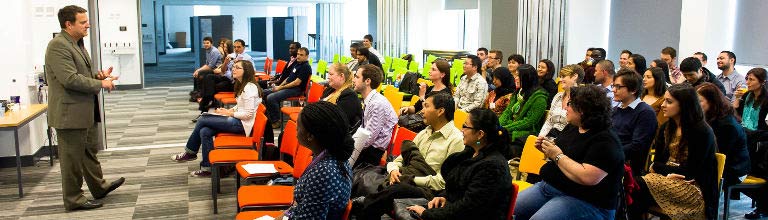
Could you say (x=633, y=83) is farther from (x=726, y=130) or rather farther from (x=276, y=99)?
(x=276, y=99)

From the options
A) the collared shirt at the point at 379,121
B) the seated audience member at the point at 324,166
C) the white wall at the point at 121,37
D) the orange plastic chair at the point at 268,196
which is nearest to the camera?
the seated audience member at the point at 324,166

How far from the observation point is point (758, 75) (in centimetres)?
545

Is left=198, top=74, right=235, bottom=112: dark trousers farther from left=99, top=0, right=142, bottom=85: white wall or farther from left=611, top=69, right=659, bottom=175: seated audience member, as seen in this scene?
left=611, top=69, right=659, bottom=175: seated audience member

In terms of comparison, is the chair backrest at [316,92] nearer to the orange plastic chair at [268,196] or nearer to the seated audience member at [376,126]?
the seated audience member at [376,126]

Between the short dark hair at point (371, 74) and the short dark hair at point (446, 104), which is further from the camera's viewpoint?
the short dark hair at point (371, 74)

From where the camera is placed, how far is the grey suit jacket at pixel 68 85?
4.66 metres

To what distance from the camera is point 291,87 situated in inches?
366

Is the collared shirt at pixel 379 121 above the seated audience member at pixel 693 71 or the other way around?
the other way around

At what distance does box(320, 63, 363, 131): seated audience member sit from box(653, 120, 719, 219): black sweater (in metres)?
2.31

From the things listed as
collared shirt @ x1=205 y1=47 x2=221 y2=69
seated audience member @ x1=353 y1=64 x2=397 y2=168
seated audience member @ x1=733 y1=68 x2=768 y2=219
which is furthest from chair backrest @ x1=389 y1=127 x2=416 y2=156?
collared shirt @ x1=205 y1=47 x2=221 y2=69

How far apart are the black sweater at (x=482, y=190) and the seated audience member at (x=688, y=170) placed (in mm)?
1272

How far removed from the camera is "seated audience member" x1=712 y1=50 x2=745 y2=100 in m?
6.96

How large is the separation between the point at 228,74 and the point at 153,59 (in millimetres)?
12384

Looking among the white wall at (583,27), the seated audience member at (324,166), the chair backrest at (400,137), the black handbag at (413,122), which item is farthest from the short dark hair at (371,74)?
A: the white wall at (583,27)
